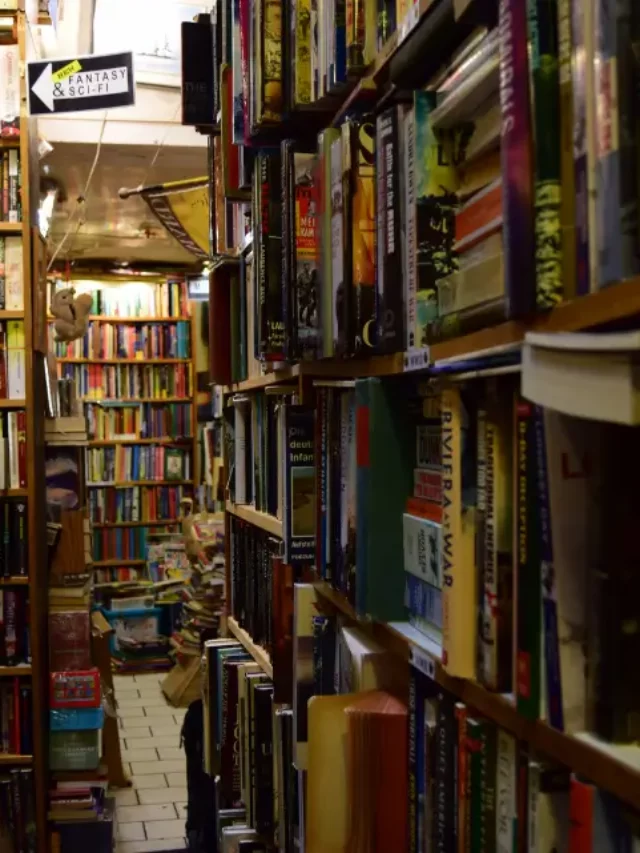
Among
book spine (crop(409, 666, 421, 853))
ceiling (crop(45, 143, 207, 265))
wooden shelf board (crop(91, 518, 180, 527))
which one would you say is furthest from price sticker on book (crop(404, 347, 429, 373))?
wooden shelf board (crop(91, 518, 180, 527))

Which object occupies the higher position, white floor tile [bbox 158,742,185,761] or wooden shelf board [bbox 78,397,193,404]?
wooden shelf board [bbox 78,397,193,404]

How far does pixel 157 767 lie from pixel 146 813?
53 centimetres

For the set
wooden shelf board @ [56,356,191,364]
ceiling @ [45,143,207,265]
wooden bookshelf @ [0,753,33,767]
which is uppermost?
ceiling @ [45,143,207,265]

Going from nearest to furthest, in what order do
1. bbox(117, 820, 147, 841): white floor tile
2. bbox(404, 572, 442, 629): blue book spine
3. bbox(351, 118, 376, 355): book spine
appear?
bbox(404, 572, 442, 629): blue book spine < bbox(351, 118, 376, 355): book spine < bbox(117, 820, 147, 841): white floor tile

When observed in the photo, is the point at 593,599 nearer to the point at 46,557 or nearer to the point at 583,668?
the point at 583,668

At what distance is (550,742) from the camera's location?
2.73ft

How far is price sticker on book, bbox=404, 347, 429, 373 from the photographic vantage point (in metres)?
1.12

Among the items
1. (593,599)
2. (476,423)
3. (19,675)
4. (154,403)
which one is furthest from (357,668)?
(154,403)

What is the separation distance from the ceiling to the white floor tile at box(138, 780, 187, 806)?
268 cm

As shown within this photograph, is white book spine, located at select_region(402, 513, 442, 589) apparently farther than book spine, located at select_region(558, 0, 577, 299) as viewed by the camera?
Yes

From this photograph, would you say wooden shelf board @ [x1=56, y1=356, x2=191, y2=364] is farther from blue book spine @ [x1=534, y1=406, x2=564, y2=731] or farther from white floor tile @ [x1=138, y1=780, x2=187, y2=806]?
blue book spine @ [x1=534, y1=406, x2=564, y2=731]

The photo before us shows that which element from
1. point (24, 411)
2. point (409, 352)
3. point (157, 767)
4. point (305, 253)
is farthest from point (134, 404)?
point (409, 352)

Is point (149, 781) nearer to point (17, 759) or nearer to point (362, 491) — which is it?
point (17, 759)

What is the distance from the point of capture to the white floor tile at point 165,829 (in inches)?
138
